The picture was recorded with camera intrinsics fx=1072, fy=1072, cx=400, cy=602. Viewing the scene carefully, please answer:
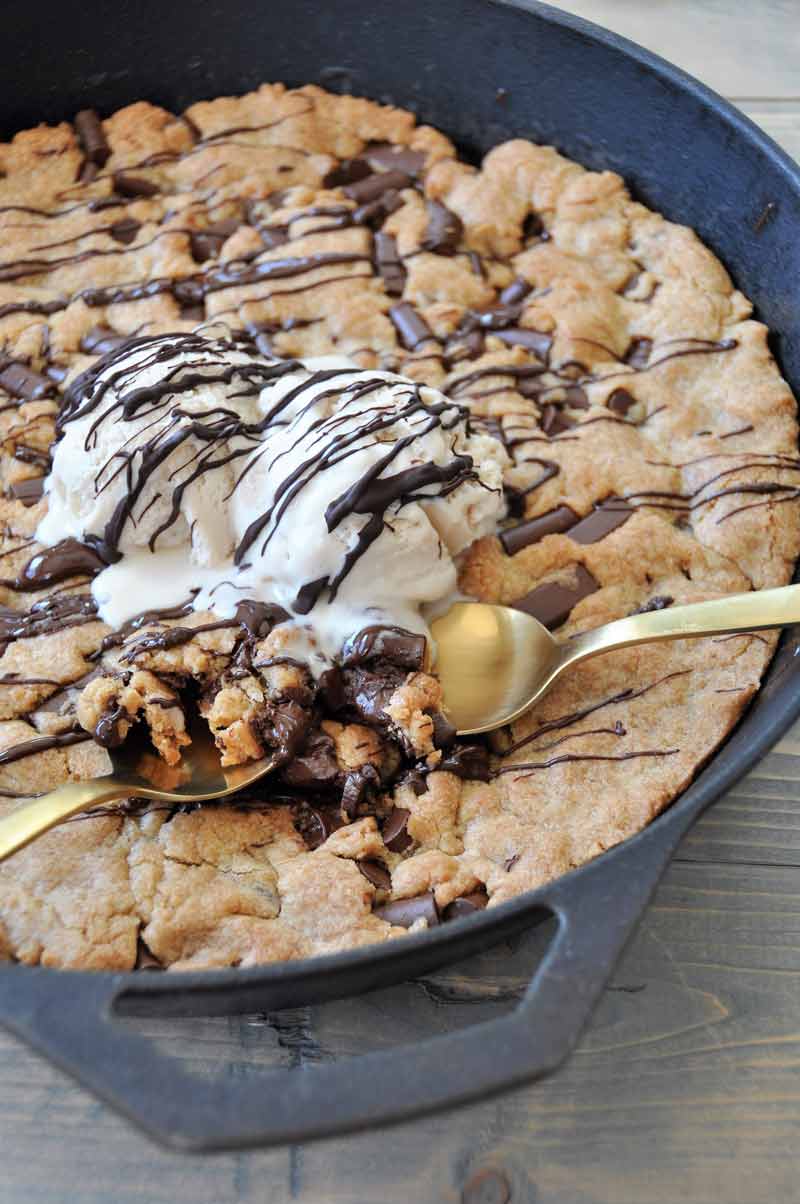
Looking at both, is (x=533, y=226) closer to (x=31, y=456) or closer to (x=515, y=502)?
(x=515, y=502)

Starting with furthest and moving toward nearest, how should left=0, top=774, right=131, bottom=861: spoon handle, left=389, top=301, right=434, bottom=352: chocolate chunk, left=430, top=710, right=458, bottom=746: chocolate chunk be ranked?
1. left=389, top=301, right=434, bottom=352: chocolate chunk
2. left=430, top=710, right=458, bottom=746: chocolate chunk
3. left=0, top=774, right=131, bottom=861: spoon handle

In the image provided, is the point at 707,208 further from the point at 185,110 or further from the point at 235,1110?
the point at 235,1110

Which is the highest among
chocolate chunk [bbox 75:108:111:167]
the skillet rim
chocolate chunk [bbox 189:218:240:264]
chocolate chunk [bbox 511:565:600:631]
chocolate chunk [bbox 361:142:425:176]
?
chocolate chunk [bbox 361:142:425:176]

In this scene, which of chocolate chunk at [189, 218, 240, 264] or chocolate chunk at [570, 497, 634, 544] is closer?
chocolate chunk at [570, 497, 634, 544]

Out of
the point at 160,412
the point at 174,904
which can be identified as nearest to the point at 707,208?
the point at 160,412

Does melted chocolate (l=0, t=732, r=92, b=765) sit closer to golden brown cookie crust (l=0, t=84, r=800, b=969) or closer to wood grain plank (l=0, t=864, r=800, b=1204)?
golden brown cookie crust (l=0, t=84, r=800, b=969)

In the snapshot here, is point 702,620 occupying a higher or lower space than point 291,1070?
higher

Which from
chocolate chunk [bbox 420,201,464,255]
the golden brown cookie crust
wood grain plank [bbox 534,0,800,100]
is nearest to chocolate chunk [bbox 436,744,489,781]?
the golden brown cookie crust

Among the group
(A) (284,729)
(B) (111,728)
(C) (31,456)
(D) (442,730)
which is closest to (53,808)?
(B) (111,728)
